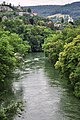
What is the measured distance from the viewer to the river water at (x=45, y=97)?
129 feet

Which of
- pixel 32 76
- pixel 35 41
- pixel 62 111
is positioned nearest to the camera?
pixel 62 111

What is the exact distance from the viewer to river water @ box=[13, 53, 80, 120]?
39375 mm

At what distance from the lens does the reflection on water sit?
39.4 metres

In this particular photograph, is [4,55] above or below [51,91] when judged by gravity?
above

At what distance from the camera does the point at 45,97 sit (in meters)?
47.9

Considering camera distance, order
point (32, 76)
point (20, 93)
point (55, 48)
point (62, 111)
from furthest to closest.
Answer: point (55, 48) → point (32, 76) → point (20, 93) → point (62, 111)

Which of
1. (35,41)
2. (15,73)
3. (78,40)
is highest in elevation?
(78,40)

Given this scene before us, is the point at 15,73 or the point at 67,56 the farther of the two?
the point at 15,73

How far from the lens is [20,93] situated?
1981 inches

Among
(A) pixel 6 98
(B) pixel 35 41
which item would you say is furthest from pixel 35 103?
(B) pixel 35 41

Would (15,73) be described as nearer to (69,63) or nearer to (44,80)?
(44,80)

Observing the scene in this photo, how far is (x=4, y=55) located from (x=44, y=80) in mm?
10321

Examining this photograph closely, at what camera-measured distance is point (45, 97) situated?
1885 inches

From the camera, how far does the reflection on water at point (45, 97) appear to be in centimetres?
3938
